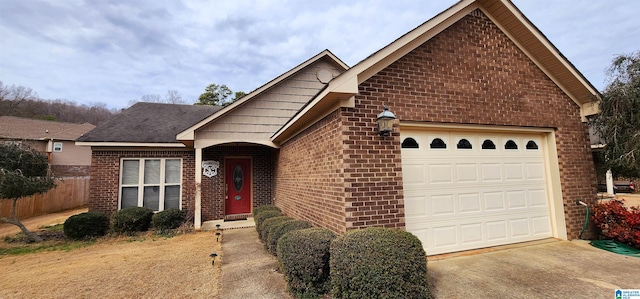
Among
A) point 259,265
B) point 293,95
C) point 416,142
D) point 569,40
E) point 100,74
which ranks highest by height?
point 100,74

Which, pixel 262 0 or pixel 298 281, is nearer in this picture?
pixel 298 281

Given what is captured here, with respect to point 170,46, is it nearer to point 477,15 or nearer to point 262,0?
point 262,0

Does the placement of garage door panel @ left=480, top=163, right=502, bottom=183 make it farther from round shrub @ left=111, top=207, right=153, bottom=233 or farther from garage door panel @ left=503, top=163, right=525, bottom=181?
round shrub @ left=111, top=207, right=153, bottom=233

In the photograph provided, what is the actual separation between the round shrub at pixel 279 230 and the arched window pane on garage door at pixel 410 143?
7.90 feet

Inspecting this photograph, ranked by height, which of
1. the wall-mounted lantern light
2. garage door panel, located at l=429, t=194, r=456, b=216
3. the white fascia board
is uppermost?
the white fascia board

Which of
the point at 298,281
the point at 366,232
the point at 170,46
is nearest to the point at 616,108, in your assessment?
the point at 366,232

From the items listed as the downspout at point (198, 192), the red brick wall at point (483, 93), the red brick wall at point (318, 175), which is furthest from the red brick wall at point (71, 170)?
the red brick wall at point (483, 93)

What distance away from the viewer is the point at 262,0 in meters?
7.03

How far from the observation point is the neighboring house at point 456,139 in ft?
14.4

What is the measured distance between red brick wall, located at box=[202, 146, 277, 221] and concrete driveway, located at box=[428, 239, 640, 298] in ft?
23.7

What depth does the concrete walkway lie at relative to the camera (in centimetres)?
385

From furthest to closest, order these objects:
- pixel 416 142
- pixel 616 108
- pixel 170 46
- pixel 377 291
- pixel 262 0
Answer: pixel 170 46, pixel 262 0, pixel 616 108, pixel 416 142, pixel 377 291

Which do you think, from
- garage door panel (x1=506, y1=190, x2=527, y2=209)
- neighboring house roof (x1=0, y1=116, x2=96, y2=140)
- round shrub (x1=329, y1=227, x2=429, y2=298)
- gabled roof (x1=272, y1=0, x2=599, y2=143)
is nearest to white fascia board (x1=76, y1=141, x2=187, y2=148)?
gabled roof (x1=272, y1=0, x2=599, y2=143)

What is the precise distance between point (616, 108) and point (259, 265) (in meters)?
7.72
